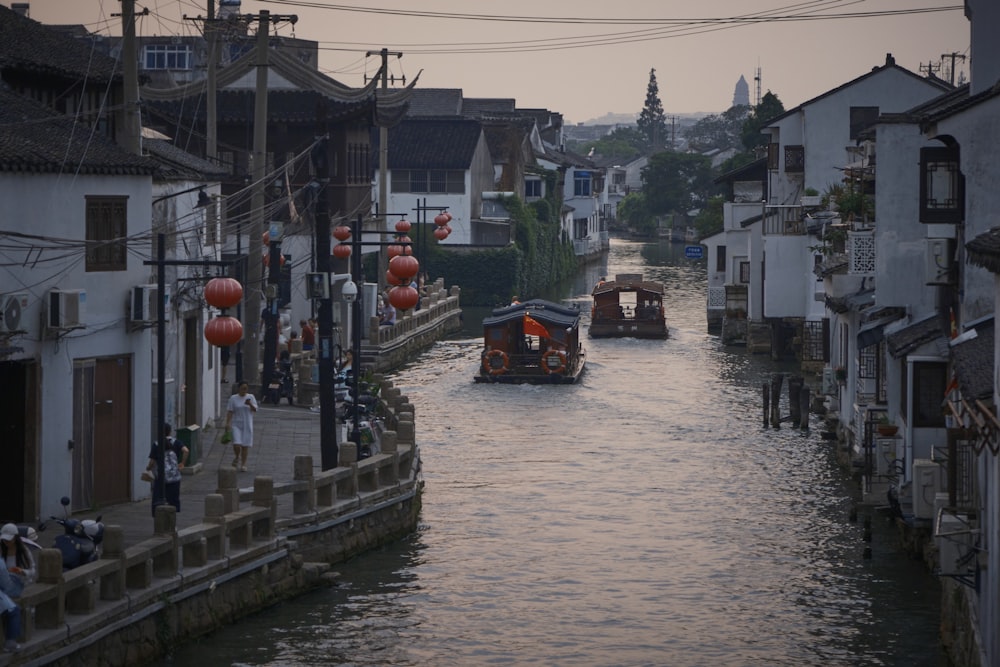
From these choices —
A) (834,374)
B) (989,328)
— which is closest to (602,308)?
(834,374)

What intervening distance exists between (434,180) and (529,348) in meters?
35.4

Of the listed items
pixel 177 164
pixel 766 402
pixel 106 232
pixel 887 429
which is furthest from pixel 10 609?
pixel 766 402

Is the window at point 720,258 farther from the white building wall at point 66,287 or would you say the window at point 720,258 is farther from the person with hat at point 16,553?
the person with hat at point 16,553

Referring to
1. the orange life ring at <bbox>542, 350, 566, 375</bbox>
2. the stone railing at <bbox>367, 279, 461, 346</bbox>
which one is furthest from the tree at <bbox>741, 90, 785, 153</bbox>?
the orange life ring at <bbox>542, 350, 566, 375</bbox>

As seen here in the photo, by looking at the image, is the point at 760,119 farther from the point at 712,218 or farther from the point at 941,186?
the point at 941,186

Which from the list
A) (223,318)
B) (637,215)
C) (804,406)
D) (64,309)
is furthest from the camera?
(637,215)

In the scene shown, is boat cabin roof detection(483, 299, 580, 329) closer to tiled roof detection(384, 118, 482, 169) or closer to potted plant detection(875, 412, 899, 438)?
potted plant detection(875, 412, 899, 438)

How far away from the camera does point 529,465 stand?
38.6 meters

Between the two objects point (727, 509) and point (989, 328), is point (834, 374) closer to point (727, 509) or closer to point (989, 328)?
point (727, 509)

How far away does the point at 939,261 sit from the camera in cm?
2723

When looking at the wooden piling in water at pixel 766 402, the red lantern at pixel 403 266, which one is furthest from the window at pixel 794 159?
the red lantern at pixel 403 266

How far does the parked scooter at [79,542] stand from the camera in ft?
67.2

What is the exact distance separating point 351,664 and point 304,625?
1.69 m

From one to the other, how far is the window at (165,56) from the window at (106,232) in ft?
244
